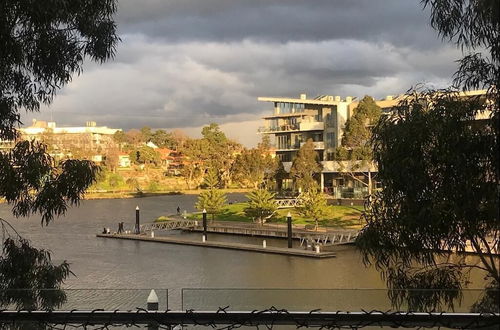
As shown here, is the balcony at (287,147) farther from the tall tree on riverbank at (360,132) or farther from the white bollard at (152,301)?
the white bollard at (152,301)

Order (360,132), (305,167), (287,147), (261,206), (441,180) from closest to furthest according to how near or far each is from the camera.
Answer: (441,180) < (261,206) < (360,132) < (305,167) < (287,147)

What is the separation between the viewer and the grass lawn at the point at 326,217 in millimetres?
30703

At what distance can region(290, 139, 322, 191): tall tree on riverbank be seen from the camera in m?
41.5

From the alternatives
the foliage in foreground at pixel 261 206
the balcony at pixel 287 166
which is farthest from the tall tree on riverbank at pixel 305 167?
the foliage in foreground at pixel 261 206

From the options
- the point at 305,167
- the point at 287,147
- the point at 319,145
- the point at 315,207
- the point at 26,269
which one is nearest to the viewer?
the point at 26,269

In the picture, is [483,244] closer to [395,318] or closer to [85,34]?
[395,318]

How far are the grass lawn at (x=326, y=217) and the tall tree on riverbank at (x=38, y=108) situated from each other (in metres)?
23.4

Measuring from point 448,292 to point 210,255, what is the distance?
71.8 feet

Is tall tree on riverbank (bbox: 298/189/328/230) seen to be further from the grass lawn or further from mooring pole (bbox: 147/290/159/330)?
mooring pole (bbox: 147/290/159/330)

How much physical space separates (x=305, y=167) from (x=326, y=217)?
37.2 feet

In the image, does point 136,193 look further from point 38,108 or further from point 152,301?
point 152,301

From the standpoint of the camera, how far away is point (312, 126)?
4647cm

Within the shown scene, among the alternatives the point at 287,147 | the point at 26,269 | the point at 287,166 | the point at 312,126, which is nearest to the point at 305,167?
the point at 312,126

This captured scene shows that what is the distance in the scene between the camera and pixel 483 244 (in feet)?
15.6
